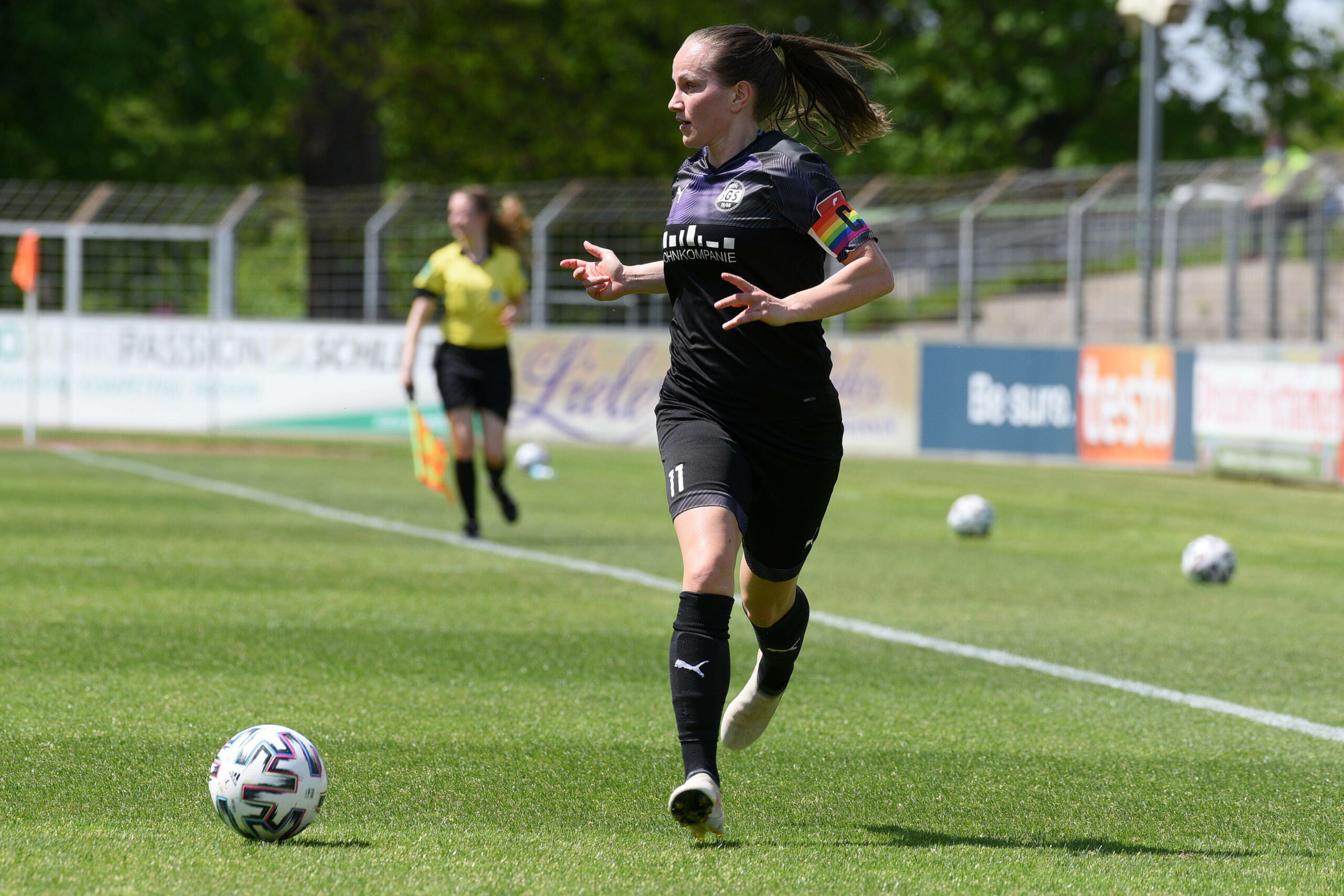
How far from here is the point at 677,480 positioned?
446 cm

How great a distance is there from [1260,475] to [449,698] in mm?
12893

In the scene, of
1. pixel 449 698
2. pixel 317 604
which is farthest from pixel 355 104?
pixel 449 698

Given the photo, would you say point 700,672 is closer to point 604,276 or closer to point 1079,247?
point 604,276

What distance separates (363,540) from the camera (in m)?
11.1

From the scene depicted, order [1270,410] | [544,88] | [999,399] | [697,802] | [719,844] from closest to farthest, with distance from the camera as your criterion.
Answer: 1. [697,802]
2. [719,844]
3. [1270,410]
4. [999,399]
5. [544,88]

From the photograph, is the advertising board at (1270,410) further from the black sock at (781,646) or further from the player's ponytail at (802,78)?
the black sock at (781,646)

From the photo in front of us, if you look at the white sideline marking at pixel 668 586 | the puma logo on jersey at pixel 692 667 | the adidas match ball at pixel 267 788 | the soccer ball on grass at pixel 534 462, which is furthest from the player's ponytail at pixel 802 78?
the soccer ball on grass at pixel 534 462

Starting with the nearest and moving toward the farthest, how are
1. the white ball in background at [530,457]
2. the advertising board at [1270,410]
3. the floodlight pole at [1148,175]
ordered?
the advertising board at [1270,410] < the white ball in background at [530,457] < the floodlight pole at [1148,175]

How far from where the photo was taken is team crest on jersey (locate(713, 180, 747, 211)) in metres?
4.48

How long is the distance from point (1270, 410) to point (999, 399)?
363 cm

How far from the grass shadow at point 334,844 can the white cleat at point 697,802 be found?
2.41 feet

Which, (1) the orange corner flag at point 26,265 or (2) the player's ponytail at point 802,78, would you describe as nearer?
(2) the player's ponytail at point 802,78

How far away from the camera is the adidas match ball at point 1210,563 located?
9867 millimetres

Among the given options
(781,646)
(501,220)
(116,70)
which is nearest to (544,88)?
(116,70)
